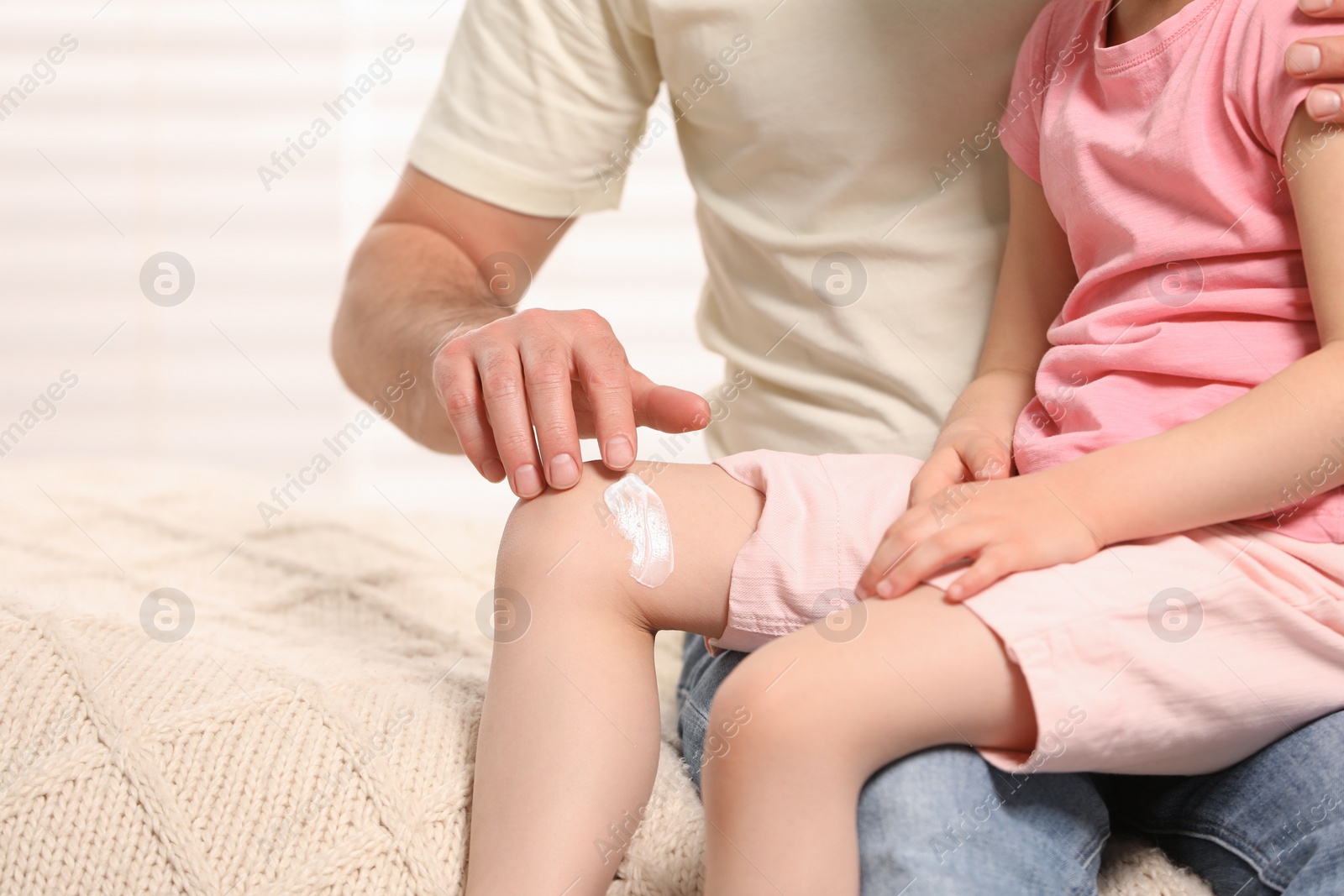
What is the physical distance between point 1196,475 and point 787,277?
0.48 metres

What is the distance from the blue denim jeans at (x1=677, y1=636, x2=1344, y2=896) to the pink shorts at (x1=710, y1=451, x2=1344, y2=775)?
2cm

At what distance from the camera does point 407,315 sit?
105cm

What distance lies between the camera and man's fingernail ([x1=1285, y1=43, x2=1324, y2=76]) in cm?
60

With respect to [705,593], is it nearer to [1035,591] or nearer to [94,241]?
[1035,591]

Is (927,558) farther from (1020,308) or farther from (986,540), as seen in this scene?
(1020,308)

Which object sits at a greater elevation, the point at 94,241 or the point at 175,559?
Answer: the point at 175,559

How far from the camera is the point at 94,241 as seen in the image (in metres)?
2.48

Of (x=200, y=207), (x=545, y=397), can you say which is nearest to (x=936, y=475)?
(x=545, y=397)

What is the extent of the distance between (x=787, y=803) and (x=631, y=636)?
0.55ft

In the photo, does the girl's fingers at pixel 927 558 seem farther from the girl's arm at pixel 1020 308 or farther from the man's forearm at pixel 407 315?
the man's forearm at pixel 407 315

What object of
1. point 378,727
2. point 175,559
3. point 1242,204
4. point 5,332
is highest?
point 1242,204

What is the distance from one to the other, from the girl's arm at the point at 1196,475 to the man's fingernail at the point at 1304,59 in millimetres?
24

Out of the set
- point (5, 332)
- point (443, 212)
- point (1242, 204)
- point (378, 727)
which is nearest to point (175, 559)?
point (443, 212)

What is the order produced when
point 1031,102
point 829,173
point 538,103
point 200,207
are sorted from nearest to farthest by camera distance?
1. point 1031,102
2. point 829,173
3. point 538,103
4. point 200,207
